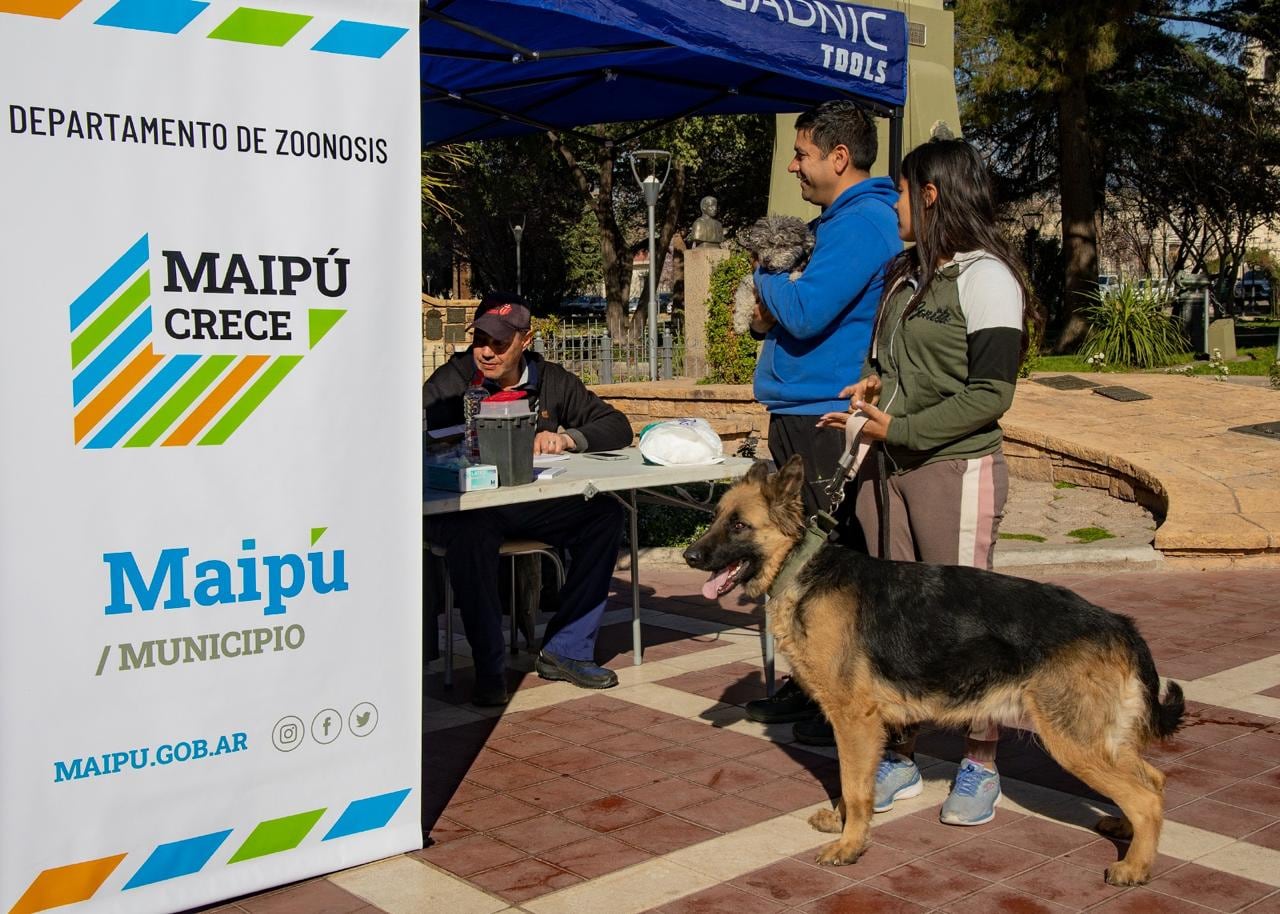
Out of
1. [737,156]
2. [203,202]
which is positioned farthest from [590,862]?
[737,156]

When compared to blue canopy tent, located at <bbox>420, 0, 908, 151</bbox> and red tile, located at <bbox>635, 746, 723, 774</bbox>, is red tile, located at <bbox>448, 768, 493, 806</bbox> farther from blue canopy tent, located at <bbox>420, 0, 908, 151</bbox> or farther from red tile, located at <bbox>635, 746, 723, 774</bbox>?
blue canopy tent, located at <bbox>420, 0, 908, 151</bbox>

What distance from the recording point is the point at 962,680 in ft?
12.3

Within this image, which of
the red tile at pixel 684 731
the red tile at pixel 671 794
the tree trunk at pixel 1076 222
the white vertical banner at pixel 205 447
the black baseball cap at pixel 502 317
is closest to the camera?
the white vertical banner at pixel 205 447

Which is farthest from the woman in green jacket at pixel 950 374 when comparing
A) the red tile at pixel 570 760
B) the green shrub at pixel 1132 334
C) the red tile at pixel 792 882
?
the green shrub at pixel 1132 334

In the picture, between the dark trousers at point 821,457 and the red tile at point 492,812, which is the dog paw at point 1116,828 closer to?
the dark trousers at point 821,457

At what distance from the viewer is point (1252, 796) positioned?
442 centimetres

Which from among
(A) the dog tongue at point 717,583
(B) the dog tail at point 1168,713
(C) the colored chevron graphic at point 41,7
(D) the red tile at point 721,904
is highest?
(C) the colored chevron graphic at point 41,7

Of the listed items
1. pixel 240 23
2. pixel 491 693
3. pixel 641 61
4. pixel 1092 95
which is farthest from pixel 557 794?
pixel 1092 95

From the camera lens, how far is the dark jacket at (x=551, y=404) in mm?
6086

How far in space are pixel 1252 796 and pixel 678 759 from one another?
205 centimetres

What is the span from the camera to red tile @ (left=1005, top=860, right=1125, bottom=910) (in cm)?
362

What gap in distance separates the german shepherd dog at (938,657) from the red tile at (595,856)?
62 centimetres

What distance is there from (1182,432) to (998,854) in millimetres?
8491

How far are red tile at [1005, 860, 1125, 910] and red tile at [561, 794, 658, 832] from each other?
4.06ft
